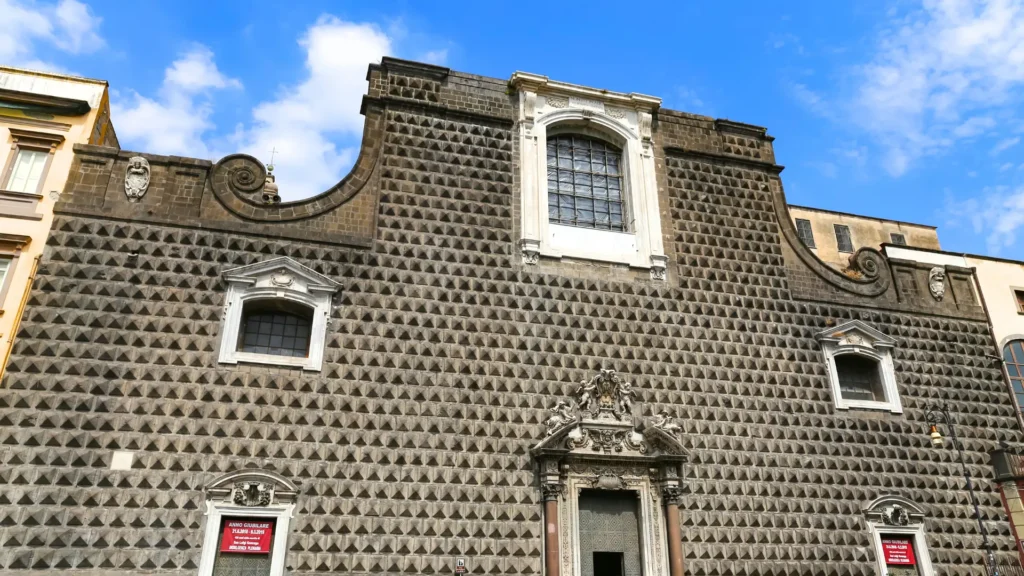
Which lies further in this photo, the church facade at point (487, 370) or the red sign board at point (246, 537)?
the church facade at point (487, 370)

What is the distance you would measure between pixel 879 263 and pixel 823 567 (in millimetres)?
6878

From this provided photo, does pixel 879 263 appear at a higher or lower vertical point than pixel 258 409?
higher

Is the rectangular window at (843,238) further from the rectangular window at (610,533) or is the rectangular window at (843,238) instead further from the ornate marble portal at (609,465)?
the rectangular window at (610,533)

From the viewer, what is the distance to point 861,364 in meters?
15.3

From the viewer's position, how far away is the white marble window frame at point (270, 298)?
11.7m

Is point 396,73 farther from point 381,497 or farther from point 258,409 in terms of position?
point 381,497

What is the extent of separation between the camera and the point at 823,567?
12.8 metres

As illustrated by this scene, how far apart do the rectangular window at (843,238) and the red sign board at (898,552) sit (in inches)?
498

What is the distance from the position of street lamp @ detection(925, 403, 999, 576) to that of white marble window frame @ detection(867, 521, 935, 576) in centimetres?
94

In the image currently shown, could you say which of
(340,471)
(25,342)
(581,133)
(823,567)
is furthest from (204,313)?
(823,567)

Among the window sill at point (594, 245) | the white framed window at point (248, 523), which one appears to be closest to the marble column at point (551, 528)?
the white framed window at point (248, 523)

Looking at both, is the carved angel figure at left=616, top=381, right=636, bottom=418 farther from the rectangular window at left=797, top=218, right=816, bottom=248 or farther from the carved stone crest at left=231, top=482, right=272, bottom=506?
the rectangular window at left=797, top=218, right=816, bottom=248

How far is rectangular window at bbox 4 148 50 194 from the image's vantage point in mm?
12266

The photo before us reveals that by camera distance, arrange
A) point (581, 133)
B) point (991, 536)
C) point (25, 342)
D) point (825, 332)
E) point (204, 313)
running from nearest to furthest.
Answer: point (25, 342) → point (204, 313) → point (991, 536) → point (825, 332) → point (581, 133)
